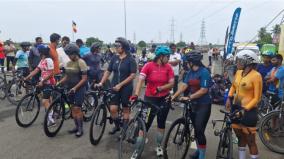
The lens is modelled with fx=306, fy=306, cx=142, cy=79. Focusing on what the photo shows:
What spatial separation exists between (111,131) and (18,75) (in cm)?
414

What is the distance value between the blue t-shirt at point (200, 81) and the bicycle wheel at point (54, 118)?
2.87m

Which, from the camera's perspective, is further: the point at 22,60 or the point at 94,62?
the point at 22,60

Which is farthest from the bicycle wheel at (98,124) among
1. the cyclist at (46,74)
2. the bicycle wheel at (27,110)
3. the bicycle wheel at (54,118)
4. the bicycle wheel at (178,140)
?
the bicycle wheel at (27,110)

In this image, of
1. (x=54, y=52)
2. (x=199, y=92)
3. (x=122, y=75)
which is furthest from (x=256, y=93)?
(x=54, y=52)

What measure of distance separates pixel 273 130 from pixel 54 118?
4.31m

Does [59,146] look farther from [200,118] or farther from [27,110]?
[200,118]

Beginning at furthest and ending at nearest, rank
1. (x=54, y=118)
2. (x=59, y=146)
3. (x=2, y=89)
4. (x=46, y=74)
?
(x=2, y=89)
(x=46, y=74)
(x=54, y=118)
(x=59, y=146)

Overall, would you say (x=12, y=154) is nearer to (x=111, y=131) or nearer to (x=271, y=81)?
(x=111, y=131)

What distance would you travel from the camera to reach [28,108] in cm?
667

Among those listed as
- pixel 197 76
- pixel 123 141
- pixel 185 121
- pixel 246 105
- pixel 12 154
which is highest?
pixel 197 76

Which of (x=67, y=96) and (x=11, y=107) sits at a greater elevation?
(x=67, y=96)

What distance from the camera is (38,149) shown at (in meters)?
5.45

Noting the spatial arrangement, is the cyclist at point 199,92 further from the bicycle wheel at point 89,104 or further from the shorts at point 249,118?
the bicycle wheel at point 89,104

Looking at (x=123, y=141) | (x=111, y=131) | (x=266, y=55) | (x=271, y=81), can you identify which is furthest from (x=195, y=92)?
(x=266, y=55)
